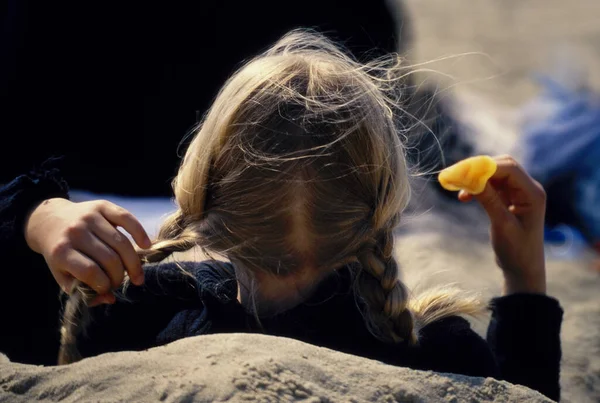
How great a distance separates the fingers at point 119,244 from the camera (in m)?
1.35

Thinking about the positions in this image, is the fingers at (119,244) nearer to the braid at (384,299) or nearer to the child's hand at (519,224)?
the braid at (384,299)

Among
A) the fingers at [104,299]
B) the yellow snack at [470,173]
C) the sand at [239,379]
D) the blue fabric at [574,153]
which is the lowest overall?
the sand at [239,379]

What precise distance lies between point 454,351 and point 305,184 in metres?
0.41

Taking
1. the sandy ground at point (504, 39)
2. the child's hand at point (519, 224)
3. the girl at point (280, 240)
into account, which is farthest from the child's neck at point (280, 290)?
the sandy ground at point (504, 39)

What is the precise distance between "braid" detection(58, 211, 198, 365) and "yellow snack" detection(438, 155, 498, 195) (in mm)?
541

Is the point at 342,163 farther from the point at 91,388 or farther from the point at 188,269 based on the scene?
the point at 91,388

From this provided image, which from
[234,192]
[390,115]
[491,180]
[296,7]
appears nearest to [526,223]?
[491,180]

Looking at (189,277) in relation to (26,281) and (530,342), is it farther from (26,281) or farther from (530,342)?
(530,342)

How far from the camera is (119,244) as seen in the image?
1.35m

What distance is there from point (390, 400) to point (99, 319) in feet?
2.18

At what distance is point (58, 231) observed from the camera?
1.41 m

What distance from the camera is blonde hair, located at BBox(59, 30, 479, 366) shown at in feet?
4.58

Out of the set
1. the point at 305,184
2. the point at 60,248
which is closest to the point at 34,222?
the point at 60,248

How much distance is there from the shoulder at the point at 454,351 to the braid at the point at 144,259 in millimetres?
456
